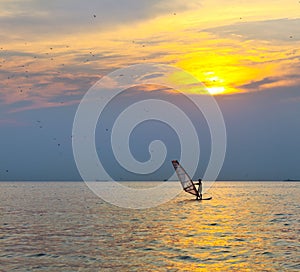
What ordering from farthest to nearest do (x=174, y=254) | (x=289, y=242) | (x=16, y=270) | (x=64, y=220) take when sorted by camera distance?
(x=64, y=220), (x=289, y=242), (x=174, y=254), (x=16, y=270)

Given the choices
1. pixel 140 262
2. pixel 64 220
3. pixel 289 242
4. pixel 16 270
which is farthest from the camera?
pixel 64 220

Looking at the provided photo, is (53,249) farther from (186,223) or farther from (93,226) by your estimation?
(186,223)

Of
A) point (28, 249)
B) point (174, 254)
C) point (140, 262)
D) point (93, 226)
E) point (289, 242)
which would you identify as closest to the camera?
point (140, 262)

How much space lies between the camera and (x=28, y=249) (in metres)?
44.9

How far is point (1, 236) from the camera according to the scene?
2119 inches

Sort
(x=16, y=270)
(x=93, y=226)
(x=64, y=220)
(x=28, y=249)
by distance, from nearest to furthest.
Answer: (x=16, y=270)
(x=28, y=249)
(x=93, y=226)
(x=64, y=220)

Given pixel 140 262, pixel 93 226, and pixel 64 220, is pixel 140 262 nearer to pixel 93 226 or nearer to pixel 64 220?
pixel 93 226

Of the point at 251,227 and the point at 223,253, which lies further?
the point at 251,227

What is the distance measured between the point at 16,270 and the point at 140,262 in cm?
897

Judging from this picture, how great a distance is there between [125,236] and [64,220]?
20779 millimetres

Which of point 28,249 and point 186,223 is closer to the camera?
point 28,249

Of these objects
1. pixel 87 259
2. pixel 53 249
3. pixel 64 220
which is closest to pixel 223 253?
pixel 87 259

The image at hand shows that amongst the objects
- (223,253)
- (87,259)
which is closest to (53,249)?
(87,259)

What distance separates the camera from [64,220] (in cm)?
7181
